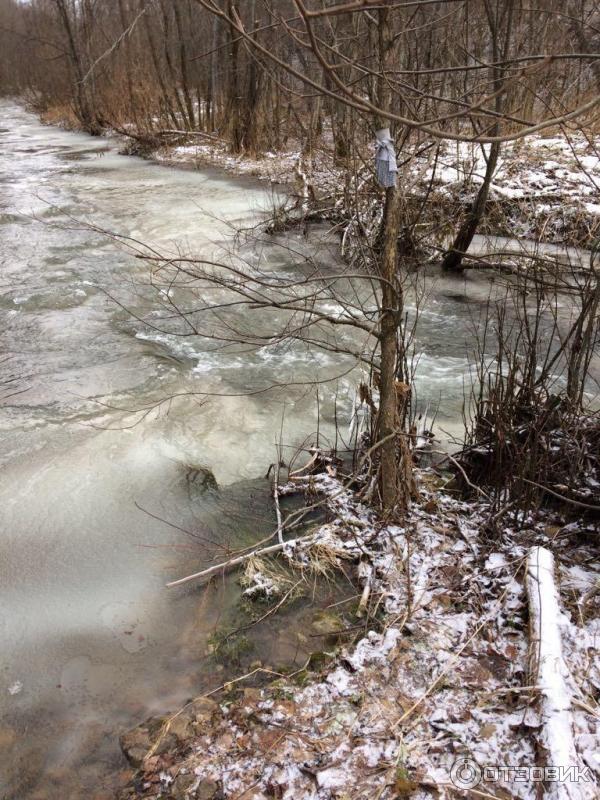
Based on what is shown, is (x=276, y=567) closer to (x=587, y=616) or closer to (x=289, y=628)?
(x=289, y=628)

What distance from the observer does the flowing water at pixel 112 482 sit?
2.30 meters

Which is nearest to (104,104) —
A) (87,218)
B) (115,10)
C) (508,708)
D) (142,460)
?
(115,10)

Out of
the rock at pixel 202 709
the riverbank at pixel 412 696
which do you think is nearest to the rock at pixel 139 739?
the riverbank at pixel 412 696

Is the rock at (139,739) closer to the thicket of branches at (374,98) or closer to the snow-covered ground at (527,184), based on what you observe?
the thicket of branches at (374,98)

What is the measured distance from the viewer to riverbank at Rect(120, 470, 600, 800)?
192 cm

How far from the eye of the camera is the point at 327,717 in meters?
2.14

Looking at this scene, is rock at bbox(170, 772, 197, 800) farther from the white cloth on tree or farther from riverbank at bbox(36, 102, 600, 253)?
riverbank at bbox(36, 102, 600, 253)

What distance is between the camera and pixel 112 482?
3500 mm

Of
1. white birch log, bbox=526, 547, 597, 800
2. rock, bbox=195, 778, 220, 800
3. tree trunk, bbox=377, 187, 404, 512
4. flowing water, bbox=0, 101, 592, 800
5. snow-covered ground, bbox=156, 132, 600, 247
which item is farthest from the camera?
snow-covered ground, bbox=156, 132, 600, 247

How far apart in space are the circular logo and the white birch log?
0.21 m

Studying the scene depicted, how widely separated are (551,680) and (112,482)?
97.5 inches

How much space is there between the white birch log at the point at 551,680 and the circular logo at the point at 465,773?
209 millimetres

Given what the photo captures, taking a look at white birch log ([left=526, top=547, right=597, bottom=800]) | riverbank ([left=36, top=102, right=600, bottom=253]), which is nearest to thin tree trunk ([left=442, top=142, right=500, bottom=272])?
riverbank ([left=36, top=102, right=600, bottom=253])

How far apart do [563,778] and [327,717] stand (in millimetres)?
771
